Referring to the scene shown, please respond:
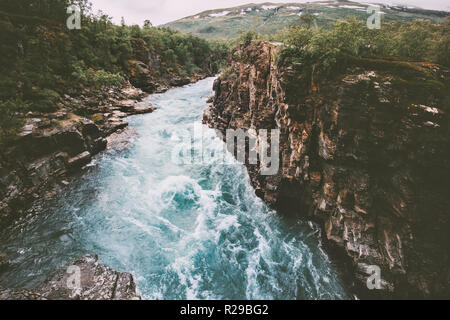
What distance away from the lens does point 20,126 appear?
1377cm

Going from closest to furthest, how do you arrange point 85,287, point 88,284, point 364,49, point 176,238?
point 85,287 → point 88,284 → point 364,49 → point 176,238

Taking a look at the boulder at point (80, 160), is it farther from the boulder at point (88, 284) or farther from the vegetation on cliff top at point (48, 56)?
the boulder at point (88, 284)

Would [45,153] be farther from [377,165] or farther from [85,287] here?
[377,165]

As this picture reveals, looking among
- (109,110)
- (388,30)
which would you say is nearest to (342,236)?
(388,30)

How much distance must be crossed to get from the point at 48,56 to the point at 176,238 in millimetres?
23275

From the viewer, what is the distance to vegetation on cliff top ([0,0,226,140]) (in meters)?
15.8

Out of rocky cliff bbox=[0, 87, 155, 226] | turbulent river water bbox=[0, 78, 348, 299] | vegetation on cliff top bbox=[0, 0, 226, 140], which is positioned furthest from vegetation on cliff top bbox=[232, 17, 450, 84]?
vegetation on cliff top bbox=[0, 0, 226, 140]

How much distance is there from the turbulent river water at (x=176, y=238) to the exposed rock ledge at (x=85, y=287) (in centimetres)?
104

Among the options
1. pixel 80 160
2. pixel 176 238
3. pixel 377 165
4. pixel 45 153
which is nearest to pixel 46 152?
pixel 45 153

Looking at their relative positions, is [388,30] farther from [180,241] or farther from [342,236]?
[180,241]

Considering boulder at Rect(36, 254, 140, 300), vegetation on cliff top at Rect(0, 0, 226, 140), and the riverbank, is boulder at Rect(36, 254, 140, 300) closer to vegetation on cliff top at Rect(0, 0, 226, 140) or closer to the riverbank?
the riverbank

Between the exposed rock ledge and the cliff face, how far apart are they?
965 cm

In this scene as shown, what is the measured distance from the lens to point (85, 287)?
793 centimetres

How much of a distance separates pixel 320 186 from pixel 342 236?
264cm
